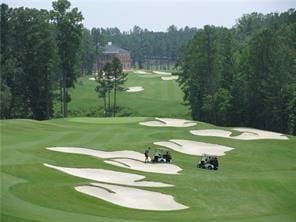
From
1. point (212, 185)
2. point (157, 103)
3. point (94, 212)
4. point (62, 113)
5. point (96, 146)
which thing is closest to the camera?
point (94, 212)

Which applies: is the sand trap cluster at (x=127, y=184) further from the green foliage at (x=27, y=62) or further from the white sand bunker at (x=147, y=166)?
the green foliage at (x=27, y=62)

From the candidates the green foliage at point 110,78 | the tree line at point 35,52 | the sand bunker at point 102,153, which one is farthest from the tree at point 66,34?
the sand bunker at point 102,153

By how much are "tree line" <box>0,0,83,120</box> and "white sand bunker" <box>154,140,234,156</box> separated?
35.2 meters

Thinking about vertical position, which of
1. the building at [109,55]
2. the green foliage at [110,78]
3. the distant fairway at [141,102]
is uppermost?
the building at [109,55]

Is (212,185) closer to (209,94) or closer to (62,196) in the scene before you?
(62,196)

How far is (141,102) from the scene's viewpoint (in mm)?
92625

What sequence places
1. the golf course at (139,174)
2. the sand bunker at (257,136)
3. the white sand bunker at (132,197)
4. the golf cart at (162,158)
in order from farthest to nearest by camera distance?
the sand bunker at (257,136) < the golf cart at (162,158) < the white sand bunker at (132,197) < the golf course at (139,174)

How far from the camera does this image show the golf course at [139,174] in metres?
22.0

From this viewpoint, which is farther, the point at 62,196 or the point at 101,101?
the point at 101,101

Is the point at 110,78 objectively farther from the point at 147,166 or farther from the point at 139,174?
the point at 139,174

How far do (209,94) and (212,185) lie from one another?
46.3m

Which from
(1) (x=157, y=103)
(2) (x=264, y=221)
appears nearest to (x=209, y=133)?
(2) (x=264, y=221)

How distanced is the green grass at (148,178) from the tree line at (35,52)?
88.3 feet

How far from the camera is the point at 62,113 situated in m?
80.2
